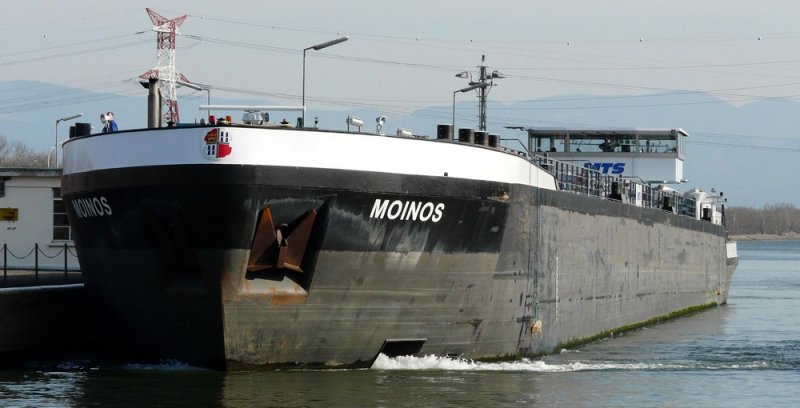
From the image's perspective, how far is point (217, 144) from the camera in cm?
1655

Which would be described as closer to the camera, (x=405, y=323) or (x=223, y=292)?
(x=223, y=292)

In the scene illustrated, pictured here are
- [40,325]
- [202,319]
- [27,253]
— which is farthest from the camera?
[27,253]

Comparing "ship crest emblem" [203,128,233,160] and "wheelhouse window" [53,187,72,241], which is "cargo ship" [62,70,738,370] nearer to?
"ship crest emblem" [203,128,233,160]

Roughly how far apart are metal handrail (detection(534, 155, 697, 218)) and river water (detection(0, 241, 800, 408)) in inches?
156

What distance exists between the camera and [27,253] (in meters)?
30.3

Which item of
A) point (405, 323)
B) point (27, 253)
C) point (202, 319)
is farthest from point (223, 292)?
point (27, 253)

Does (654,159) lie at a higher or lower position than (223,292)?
higher

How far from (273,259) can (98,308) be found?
3.94m

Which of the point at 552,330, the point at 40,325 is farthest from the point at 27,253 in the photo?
the point at 552,330

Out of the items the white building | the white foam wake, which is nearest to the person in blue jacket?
the white foam wake

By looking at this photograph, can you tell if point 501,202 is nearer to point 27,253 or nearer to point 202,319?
point 202,319

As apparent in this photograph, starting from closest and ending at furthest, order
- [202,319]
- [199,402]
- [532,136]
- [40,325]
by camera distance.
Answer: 1. [199,402]
2. [202,319]
3. [40,325]
4. [532,136]

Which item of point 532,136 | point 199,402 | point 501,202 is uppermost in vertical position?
point 532,136

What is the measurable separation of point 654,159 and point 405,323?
90.6ft
